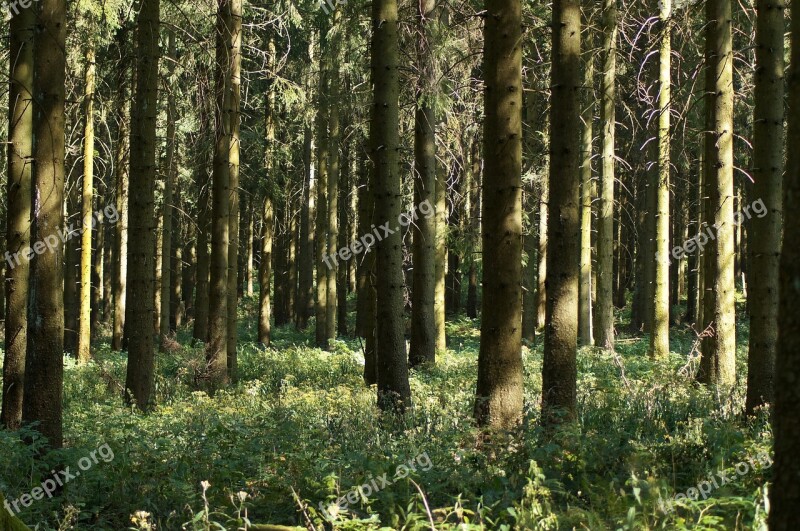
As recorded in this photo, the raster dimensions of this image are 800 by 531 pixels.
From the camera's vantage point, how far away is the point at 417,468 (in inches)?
252

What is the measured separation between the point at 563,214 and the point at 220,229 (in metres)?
8.01

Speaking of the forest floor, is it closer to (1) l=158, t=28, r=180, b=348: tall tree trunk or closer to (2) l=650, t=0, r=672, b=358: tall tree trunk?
(2) l=650, t=0, r=672, b=358: tall tree trunk

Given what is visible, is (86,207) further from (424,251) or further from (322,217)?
(424,251)

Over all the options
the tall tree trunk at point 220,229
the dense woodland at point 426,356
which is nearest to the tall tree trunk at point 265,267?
the dense woodland at point 426,356

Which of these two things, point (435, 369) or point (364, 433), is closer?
point (364, 433)

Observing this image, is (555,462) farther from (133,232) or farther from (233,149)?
(233,149)

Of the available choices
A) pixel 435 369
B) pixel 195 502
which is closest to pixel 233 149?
pixel 435 369

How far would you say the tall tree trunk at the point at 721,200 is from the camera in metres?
11.5

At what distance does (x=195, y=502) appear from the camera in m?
6.28

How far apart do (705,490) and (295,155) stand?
1050 inches

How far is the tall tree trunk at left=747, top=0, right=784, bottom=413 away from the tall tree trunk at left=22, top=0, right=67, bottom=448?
7.19 metres

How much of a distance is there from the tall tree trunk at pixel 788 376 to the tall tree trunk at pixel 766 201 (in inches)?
233

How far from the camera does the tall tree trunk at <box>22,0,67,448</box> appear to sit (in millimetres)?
7602

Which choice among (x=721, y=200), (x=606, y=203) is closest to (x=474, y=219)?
(x=606, y=203)
